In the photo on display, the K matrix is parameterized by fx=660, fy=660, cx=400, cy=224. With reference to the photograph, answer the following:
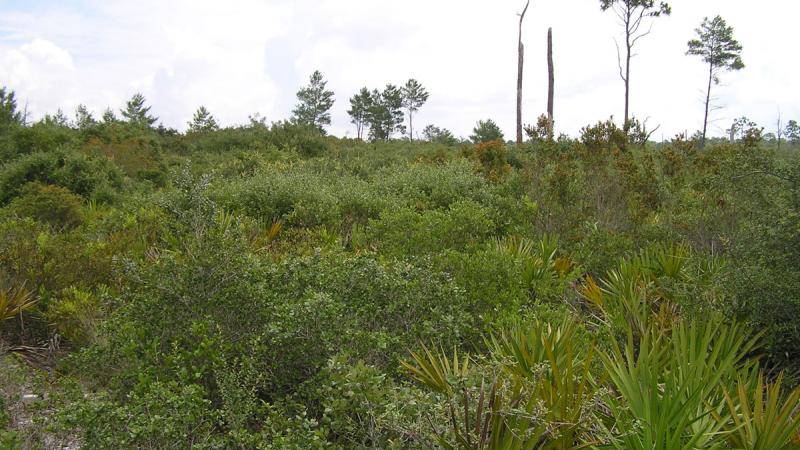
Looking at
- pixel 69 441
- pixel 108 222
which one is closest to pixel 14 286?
pixel 108 222

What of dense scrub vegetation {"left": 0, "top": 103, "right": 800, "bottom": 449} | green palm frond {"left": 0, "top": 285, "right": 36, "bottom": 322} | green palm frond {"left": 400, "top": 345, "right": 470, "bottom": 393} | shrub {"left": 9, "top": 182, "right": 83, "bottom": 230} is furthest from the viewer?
shrub {"left": 9, "top": 182, "right": 83, "bottom": 230}

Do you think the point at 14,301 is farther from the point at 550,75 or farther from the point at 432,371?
the point at 550,75

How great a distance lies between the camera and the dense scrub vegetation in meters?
3.66

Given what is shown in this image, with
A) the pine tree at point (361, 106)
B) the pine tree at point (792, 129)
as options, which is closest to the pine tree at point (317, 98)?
the pine tree at point (361, 106)

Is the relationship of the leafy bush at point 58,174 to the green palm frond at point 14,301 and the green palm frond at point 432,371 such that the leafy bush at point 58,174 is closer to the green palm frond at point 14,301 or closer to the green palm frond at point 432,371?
the green palm frond at point 14,301

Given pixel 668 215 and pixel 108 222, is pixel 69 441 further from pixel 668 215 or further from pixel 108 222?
pixel 668 215

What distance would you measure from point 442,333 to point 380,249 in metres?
3.32

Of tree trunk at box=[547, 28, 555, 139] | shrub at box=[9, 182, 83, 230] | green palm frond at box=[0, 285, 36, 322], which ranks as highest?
tree trunk at box=[547, 28, 555, 139]

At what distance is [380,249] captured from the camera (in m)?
8.27

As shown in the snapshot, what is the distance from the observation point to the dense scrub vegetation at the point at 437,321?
12.0ft

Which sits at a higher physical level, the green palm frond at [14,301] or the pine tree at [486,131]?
the pine tree at [486,131]

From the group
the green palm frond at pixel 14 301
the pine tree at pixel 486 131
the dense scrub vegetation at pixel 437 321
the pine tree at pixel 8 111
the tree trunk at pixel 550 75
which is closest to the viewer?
the dense scrub vegetation at pixel 437 321

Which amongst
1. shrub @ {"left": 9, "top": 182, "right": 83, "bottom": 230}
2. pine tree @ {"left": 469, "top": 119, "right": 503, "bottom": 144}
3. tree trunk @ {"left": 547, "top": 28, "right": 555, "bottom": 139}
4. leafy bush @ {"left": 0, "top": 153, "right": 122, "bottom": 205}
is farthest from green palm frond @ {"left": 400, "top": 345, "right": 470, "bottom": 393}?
pine tree @ {"left": 469, "top": 119, "right": 503, "bottom": 144}

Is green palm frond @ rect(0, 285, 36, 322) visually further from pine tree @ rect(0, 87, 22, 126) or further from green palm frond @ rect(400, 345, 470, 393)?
pine tree @ rect(0, 87, 22, 126)
